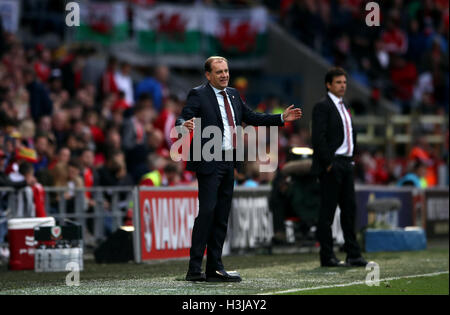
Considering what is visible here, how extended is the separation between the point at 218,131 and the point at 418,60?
2027 cm

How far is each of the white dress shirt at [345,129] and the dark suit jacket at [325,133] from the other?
4 cm

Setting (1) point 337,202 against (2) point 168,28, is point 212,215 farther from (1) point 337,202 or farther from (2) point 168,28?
(2) point 168,28

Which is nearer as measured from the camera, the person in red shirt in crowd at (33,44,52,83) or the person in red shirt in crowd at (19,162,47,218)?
the person in red shirt in crowd at (19,162,47,218)

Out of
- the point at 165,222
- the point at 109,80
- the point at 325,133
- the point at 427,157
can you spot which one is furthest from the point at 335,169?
the point at 427,157

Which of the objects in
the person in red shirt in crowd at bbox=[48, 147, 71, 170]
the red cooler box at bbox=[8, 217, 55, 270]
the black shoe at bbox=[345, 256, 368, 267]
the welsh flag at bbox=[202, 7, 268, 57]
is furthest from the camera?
the welsh flag at bbox=[202, 7, 268, 57]

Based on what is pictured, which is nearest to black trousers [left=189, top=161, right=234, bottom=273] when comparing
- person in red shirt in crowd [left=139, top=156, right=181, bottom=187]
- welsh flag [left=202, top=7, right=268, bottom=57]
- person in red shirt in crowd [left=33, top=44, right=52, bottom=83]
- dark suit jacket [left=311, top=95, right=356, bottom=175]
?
dark suit jacket [left=311, top=95, right=356, bottom=175]

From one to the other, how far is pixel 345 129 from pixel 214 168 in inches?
115

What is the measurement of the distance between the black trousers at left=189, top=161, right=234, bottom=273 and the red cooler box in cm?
375

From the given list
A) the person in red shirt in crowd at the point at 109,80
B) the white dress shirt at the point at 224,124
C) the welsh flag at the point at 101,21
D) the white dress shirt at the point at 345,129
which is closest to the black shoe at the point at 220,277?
the white dress shirt at the point at 224,124

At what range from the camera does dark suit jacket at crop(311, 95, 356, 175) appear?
40.9 feet

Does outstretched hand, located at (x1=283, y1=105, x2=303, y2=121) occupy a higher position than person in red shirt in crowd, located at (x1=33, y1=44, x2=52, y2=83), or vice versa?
person in red shirt in crowd, located at (x1=33, y1=44, x2=52, y2=83)

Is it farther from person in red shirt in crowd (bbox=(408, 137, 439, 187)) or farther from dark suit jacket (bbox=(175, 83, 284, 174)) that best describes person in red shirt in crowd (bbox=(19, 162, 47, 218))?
person in red shirt in crowd (bbox=(408, 137, 439, 187))
